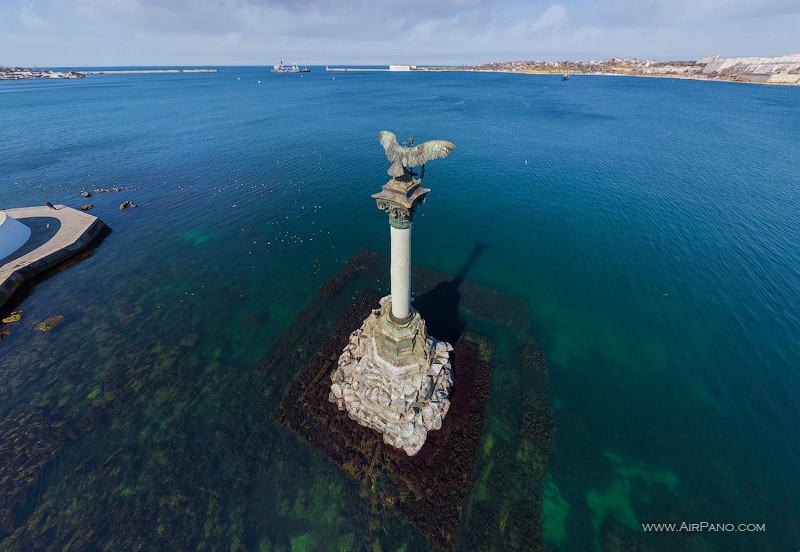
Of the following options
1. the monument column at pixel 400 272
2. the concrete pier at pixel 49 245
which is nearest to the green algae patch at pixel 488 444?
the monument column at pixel 400 272

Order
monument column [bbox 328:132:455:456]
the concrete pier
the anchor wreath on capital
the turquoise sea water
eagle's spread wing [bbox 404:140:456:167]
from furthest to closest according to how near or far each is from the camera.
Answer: the concrete pier
monument column [bbox 328:132:455:456]
the turquoise sea water
the anchor wreath on capital
eagle's spread wing [bbox 404:140:456:167]

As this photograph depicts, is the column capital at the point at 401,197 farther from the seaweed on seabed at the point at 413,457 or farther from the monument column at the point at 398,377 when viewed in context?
the seaweed on seabed at the point at 413,457

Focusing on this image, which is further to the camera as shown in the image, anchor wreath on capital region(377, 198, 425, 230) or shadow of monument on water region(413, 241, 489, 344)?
shadow of monument on water region(413, 241, 489, 344)

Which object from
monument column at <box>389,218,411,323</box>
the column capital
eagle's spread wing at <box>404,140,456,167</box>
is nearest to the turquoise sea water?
monument column at <box>389,218,411,323</box>

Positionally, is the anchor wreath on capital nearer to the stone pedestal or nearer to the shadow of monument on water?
the stone pedestal

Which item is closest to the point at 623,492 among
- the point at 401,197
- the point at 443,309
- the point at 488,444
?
the point at 488,444

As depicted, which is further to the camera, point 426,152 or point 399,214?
point 399,214

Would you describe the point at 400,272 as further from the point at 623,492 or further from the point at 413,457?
the point at 623,492
